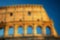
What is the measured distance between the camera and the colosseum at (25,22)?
1131 inches

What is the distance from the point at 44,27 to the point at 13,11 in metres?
3.40

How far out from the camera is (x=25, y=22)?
1156 inches

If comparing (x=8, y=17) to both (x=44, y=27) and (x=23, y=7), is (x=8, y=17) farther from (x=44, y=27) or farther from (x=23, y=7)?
(x=44, y=27)

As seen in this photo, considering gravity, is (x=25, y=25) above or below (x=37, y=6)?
below

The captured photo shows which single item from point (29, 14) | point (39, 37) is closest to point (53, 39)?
point (39, 37)

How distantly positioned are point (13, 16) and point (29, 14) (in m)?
1.56

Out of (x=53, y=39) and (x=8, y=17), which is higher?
(x=8, y=17)

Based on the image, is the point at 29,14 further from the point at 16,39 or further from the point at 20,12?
the point at 16,39

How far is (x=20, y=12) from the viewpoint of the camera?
29.8m

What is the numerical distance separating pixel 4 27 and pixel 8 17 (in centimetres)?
106

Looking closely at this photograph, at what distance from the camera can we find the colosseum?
28734 mm

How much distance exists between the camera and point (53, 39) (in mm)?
28547

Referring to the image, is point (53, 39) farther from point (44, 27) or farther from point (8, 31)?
point (8, 31)

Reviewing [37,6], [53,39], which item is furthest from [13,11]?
[53,39]
